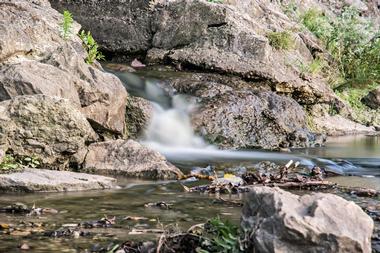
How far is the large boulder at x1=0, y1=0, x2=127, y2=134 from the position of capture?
7.23 metres

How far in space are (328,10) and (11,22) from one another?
1383 centimetres

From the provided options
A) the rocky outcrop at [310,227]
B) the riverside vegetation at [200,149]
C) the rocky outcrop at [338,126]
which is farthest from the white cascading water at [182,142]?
the rocky outcrop at [310,227]

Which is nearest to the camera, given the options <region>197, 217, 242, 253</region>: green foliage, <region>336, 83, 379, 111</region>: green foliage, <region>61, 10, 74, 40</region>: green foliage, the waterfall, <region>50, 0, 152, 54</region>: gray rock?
<region>197, 217, 242, 253</region>: green foliage

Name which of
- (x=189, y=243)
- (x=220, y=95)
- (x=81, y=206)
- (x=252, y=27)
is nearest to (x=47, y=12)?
(x=220, y=95)

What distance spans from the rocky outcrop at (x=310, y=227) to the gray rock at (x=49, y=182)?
3.02m

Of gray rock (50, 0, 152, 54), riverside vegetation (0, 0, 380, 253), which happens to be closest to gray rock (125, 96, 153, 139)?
riverside vegetation (0, 0, 380, 253)

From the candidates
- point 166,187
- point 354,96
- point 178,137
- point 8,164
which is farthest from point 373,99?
point 8,164

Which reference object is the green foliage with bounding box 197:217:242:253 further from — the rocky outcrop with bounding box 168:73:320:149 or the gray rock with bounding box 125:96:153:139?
the rocky outcrop with bounding box 168:73:320:149

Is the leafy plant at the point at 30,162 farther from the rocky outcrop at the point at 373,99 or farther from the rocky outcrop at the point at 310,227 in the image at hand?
the rocky outcrop at the point at 373,99

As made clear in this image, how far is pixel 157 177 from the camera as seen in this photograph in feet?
21.3

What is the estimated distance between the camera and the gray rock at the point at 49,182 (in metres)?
5.39

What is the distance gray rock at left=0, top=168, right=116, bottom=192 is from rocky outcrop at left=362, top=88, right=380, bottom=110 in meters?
10.3

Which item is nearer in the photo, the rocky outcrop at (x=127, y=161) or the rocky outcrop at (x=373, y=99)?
the rocky outcrop at (x=127, y=161)

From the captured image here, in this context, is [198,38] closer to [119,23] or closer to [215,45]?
[215,45]
